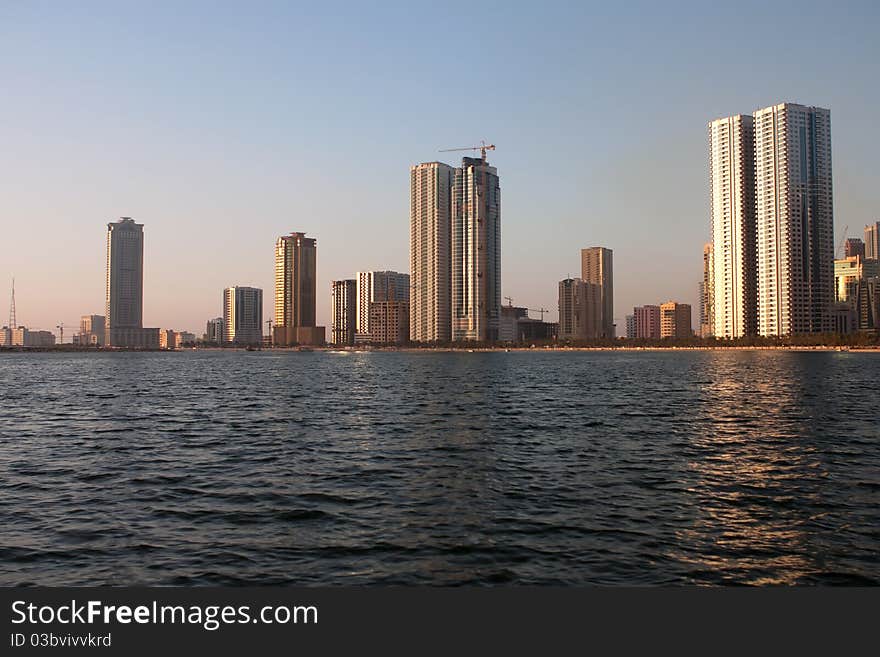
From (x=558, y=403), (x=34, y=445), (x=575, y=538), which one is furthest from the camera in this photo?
(x=558, y=403)

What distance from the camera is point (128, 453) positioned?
44219mm

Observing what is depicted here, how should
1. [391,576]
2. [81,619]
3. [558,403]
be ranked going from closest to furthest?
1. [81,619]
2. [391,576]
3. [558,403]

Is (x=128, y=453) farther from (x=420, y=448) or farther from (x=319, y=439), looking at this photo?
(x=420, y=448)

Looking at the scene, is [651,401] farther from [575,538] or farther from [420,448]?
[575,538]

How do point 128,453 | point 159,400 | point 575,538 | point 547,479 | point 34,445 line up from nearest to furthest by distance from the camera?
point 575,538, point 547,479, point 128,453, point 34,445, point 159,400

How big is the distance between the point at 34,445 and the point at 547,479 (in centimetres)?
3583

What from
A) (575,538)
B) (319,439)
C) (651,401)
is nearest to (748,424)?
(651,401)

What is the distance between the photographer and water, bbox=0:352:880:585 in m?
20.8

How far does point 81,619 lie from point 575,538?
15180 millimetres

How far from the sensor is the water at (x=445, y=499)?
820 inches

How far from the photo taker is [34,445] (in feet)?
159

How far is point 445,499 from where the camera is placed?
98.7 feet

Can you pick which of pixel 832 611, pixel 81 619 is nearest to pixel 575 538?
pixel 832 611

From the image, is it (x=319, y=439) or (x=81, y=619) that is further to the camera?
(x=319, y=439)
